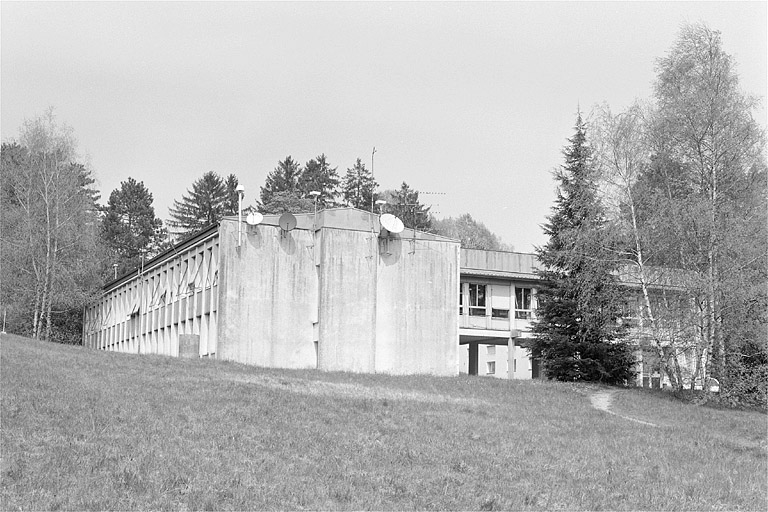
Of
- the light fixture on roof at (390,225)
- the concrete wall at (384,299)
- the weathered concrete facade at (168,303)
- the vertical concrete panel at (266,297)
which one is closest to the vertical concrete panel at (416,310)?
the concrete wall at (384,299)

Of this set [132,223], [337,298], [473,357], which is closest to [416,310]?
[337,298]

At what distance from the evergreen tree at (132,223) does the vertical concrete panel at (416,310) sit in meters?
55.8

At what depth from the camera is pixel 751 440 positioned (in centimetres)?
2459

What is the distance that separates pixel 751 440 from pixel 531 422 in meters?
5.63

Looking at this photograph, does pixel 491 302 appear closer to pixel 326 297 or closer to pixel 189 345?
pixel 326 297

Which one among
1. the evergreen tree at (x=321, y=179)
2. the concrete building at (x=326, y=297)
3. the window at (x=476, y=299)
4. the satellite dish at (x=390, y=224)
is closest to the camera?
the concrete building at (x=326, y=297)

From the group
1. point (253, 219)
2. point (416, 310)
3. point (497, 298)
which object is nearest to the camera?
point (253, 219)

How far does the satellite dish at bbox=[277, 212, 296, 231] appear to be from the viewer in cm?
3859

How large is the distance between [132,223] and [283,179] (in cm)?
1602

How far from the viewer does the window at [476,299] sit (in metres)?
50.5

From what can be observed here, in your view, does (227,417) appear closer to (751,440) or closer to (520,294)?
(751,440)

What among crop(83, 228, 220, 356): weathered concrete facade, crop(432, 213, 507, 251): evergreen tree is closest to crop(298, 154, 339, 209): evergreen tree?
crop(432, 213, 507, 251): evergreen tree

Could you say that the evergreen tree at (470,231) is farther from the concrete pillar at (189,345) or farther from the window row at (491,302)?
the concrete pillar at (189,345)

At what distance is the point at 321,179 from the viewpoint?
92.9 meters
